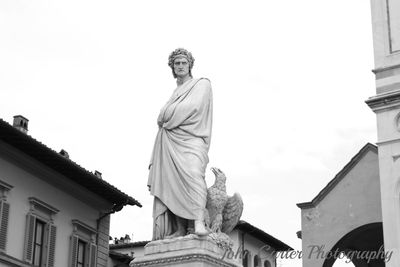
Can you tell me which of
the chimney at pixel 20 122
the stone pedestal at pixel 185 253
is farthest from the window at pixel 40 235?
the stone pedestal at pixel 185 253

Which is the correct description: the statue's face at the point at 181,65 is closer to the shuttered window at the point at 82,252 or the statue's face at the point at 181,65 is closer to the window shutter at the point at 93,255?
the shuttered window at the point at 82,252

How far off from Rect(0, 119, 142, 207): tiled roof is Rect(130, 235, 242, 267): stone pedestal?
64.0 feet

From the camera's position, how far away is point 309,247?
26.5m

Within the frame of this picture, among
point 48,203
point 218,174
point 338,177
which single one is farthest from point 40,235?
point 218,174

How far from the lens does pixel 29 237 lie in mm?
30672

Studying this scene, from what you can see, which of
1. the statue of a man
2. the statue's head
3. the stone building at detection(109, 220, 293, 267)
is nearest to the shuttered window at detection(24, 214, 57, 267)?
the stone building at detection(109, 220, 293, 267)

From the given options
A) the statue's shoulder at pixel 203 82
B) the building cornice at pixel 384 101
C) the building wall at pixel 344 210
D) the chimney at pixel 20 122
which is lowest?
the statue's shoulder at pixel 203 82

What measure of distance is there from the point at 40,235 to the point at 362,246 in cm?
1128

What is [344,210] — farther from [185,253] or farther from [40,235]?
[185,253]

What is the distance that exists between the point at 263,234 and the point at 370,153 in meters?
22.2

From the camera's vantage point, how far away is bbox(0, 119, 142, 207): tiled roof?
30.0 meters

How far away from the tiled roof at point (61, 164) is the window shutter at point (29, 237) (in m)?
2.25

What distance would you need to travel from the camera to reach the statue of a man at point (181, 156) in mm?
10500

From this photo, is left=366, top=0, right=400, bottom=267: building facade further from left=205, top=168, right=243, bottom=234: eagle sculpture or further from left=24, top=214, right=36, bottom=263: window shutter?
left=24, top=214, right=36, bottom=263: window shutter
